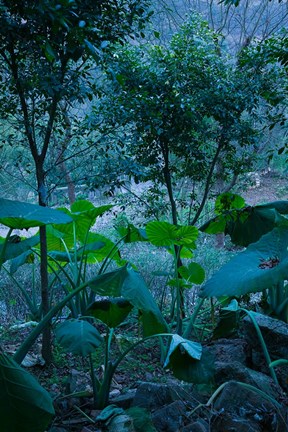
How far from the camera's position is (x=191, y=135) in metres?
3.47

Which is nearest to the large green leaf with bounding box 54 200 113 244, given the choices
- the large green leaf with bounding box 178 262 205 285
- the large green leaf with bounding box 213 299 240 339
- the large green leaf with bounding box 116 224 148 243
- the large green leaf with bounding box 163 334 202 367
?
the large green leaf with bounding box 116 224 148 243

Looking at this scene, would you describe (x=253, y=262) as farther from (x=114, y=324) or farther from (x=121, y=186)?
(x=121, y=186)

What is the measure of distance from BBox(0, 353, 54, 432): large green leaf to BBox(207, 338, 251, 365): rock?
3.64ft

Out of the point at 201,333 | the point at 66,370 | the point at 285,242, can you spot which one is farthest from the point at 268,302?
the point at 66,370

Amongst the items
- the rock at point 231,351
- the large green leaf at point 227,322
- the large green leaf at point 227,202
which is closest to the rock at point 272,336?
the rock at point 231,351

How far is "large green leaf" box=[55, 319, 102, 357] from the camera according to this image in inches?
61.1

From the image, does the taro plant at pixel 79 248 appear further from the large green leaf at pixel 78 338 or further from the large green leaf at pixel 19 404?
the large green leaf at pixel 19 404

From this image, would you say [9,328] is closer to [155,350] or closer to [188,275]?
[155,350]

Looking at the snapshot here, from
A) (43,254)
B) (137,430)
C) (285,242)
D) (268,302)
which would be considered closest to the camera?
(137,430)

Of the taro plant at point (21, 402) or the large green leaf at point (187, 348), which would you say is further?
the large green leaf at point (187, 348)

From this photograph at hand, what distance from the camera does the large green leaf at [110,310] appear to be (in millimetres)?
1735

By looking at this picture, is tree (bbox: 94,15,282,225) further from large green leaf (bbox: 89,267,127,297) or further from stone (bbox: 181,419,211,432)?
stone (bbox: 181,419,211,432)

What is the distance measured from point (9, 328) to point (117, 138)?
1477mm

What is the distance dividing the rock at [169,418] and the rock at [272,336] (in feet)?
2.48
